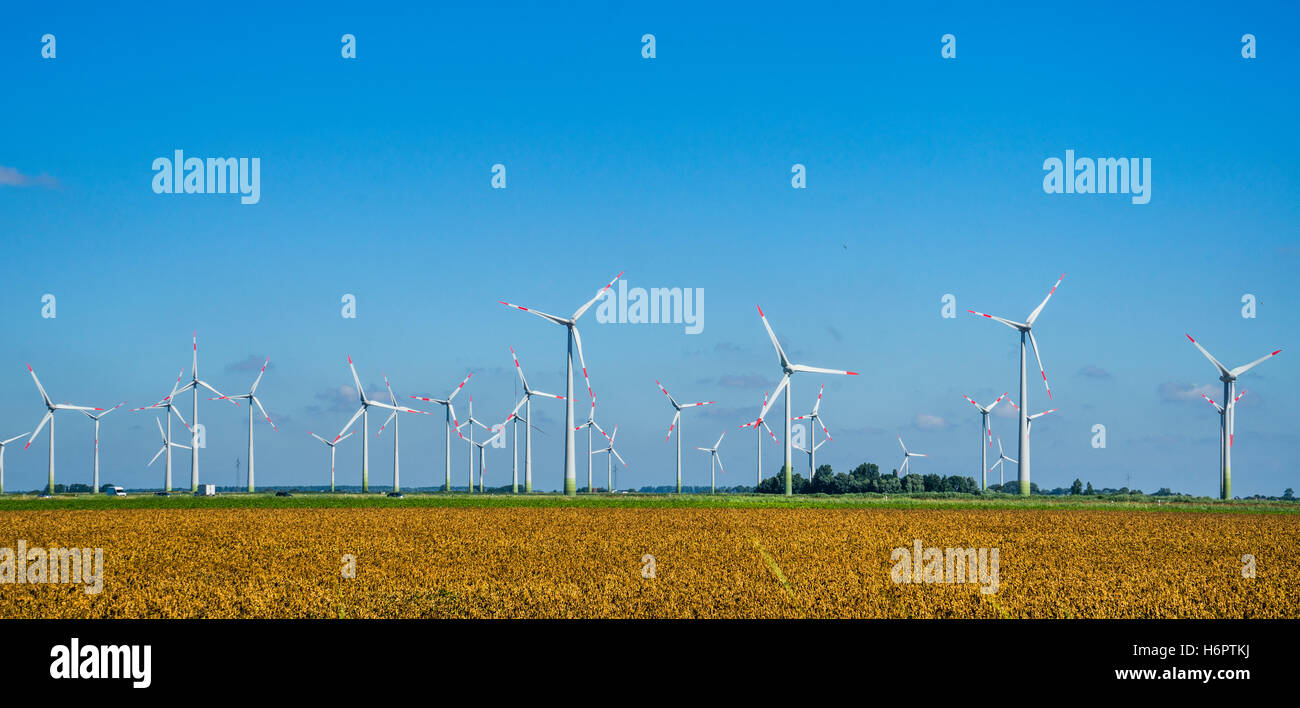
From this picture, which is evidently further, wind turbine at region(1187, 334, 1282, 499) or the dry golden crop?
wind turbine at region(1187, 334, 1282, 499)

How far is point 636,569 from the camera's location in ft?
107

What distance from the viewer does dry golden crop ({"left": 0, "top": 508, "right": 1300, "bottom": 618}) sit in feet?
80.6

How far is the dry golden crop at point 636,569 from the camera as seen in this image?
24.6 metres

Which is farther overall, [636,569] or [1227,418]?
[1227,418]

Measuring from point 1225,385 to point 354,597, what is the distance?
119029mm

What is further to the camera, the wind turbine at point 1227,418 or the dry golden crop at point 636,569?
the wind turbine at point 1227,418
